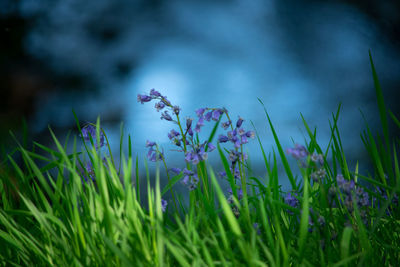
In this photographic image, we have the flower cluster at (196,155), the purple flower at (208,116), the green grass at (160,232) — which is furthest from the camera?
the purple flower at (208,116)

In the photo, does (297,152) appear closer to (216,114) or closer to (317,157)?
(317,157)

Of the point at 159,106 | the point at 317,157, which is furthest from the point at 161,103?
the point at 317,157

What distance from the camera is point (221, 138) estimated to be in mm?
1494

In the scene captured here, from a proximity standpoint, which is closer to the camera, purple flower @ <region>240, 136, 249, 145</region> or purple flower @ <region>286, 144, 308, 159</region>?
purple flower @ <region>286, 144, 308, 159</region>

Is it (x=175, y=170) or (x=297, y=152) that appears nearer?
(x=297, y=152)

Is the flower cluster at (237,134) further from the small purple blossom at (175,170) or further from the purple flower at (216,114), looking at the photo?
the small purple blossom at (175,170)

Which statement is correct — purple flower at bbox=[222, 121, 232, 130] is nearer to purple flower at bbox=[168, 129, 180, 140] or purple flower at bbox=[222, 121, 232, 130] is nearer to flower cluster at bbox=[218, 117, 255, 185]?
flower cluster at bbox=[218, 117, 255, 185]

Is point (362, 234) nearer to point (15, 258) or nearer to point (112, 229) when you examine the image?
point (112, 229)

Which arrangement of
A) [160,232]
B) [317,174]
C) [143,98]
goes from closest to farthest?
[160,232] < [317,174] < [143,98]

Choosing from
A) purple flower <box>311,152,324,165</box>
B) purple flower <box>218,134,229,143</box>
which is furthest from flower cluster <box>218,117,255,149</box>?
purple flower <box>311,152,324,165</box>

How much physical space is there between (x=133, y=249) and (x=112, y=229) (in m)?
0.11

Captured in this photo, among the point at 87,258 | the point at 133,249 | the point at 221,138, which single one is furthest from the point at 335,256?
the point at 87,258

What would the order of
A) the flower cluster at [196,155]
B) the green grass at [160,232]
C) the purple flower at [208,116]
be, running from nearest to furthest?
the green grass at [160,232], the flower cluster at [196,155], the purple flower at [208,116]

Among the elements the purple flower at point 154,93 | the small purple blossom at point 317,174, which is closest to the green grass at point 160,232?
the small purple blossom at point 317,174
